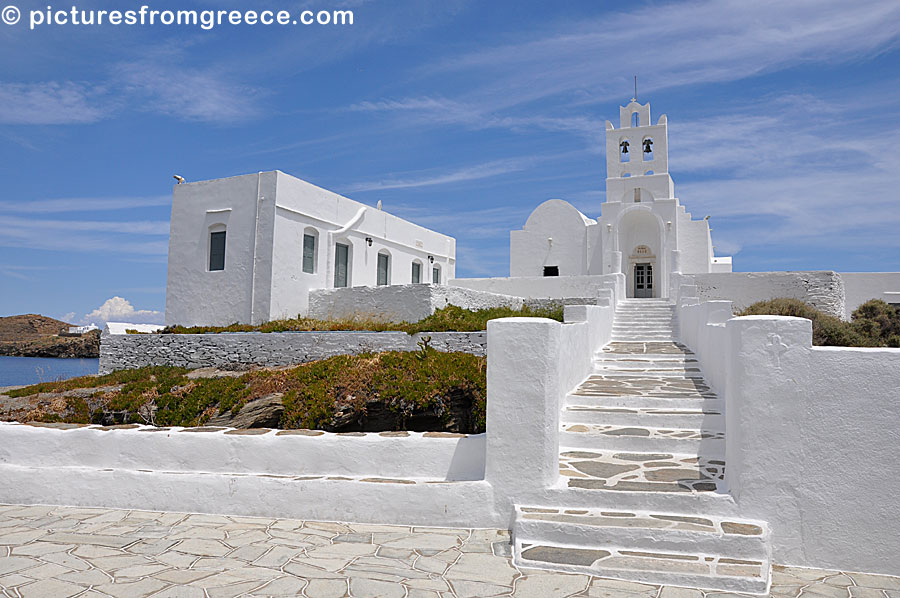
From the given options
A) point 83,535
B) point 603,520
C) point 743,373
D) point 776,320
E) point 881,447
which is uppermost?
point 776,320

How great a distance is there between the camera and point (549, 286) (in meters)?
22.7

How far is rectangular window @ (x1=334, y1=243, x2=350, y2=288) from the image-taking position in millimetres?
21453

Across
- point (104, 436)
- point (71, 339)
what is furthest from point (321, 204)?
point (71, 339)

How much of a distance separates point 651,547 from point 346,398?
5.20 metres

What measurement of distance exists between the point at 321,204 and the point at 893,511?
61.4ft

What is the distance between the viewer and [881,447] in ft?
14.1

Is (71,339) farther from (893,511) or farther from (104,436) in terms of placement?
(893,511)

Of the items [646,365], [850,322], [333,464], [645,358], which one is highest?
[850,322]

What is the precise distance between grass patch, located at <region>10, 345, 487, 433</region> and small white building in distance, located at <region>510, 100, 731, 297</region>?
17887 millimetres

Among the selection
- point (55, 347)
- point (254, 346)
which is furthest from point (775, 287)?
point (55, 347)

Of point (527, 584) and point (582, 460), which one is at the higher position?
point (582, 460)

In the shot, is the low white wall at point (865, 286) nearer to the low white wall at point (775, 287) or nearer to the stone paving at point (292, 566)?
the low white wall at point (775, 287)

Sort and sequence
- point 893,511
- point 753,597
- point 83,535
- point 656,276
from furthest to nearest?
point 656,276, point 83,535, point 893,511, point 753,597

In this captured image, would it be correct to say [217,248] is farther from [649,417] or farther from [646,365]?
[649,417]
